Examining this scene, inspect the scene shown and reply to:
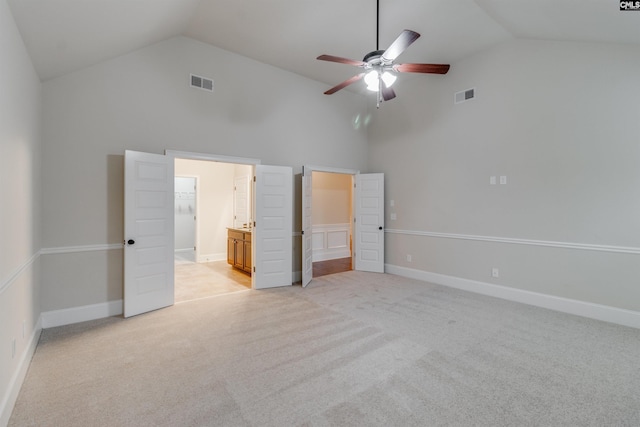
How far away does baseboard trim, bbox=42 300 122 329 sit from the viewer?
330 cm

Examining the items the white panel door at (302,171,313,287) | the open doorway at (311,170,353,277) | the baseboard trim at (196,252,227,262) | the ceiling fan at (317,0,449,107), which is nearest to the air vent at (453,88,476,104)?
the ceiling fan at (317,0,449,107)

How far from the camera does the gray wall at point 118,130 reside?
3.36 meters

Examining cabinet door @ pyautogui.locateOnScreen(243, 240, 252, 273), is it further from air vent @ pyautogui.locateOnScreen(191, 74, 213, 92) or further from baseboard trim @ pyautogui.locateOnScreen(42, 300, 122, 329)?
air vent @ pyautogui.locateOnScreen(191, 74, 213, 92)

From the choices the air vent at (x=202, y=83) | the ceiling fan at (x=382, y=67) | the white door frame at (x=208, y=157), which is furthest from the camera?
the air vent at (x=202, y=83)

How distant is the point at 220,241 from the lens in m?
7.61

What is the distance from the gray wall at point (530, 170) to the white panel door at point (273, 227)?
7.61 feet

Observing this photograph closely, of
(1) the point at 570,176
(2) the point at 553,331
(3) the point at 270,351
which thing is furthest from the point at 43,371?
(1) the point at 570,176

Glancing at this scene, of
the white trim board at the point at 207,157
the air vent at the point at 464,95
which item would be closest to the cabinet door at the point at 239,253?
the white trim board at the point at 207,157

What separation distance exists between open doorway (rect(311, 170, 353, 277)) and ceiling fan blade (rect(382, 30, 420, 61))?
14.7 feet

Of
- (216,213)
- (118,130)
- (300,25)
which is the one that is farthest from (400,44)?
(216,213)

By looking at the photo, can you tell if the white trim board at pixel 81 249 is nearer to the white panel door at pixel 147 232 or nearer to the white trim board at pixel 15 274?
the white panel door at pixel 147 232

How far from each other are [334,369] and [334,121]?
187 inches

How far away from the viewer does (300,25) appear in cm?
387

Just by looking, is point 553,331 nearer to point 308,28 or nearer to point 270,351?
point 270,351
